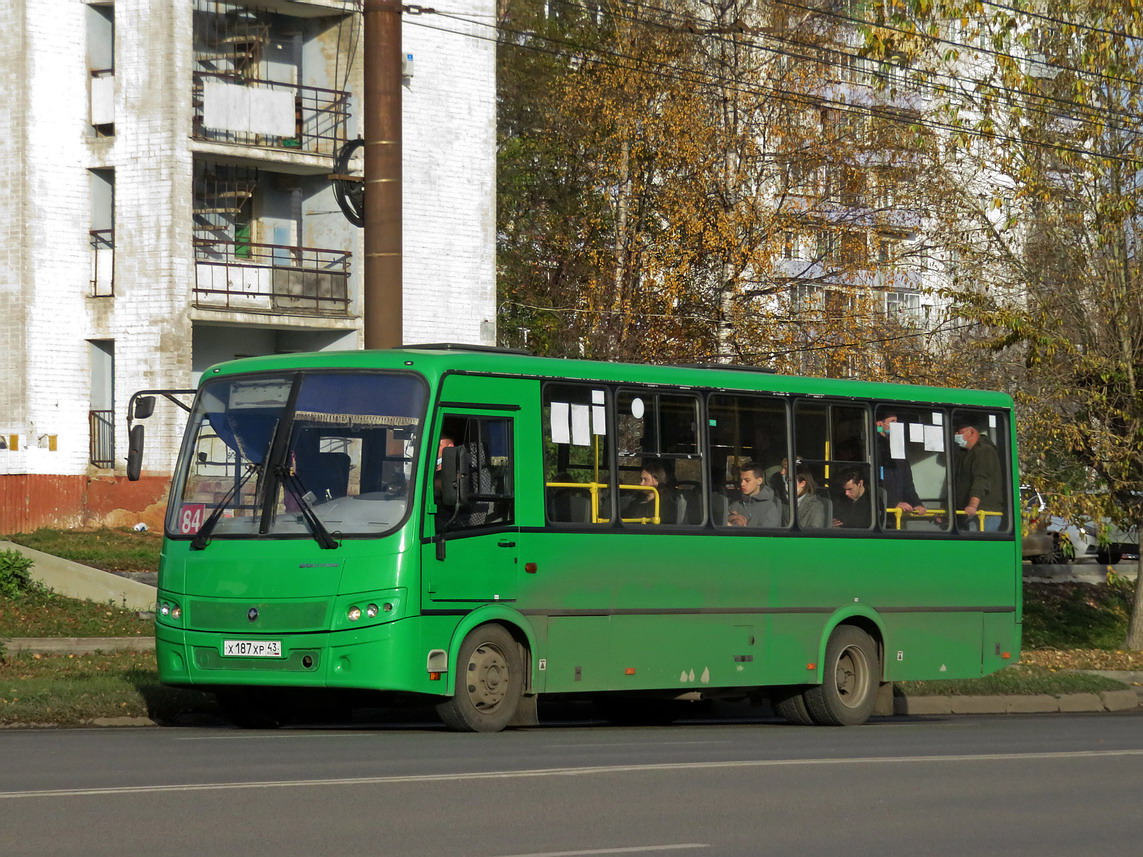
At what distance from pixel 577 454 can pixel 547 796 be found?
5880 millimetres

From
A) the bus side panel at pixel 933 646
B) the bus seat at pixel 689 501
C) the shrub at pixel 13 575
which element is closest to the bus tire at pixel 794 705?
the bus side panel at pixel 933 646

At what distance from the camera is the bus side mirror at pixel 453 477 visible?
47.7 ft

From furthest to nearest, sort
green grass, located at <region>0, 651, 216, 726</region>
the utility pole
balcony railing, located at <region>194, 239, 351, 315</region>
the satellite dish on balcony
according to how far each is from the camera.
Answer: the satellite dish on balcony
balcony railing, located at <region>194, 239, 351, 315</region>
the utility pole
green grass, located at <region>0, 651, 216, 726</region>

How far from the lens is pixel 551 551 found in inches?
607

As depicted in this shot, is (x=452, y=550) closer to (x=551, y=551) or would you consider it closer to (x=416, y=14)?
(x=551, y=551)

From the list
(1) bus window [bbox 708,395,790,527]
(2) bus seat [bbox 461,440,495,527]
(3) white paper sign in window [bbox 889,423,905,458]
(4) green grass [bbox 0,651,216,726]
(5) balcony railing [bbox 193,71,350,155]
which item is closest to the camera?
(2) bus seat [bbox 461,440,495,527]

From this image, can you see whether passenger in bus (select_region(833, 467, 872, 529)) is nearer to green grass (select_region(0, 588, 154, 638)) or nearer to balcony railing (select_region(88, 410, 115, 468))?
green grass (select_region(0, 588, 154, 638))

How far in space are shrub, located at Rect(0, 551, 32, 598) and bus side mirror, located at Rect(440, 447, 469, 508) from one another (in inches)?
430

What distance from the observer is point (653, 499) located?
54.0 feet

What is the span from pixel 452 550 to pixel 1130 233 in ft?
56.9

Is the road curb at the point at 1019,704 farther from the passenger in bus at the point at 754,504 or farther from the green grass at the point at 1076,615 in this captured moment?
the green grass at the point at 1076,615

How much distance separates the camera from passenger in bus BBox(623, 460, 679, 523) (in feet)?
53.4

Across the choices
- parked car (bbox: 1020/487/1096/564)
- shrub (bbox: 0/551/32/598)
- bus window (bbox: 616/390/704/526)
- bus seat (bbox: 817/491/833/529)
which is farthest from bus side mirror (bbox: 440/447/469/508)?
parked car (bbox: 1020/487/1096/564)

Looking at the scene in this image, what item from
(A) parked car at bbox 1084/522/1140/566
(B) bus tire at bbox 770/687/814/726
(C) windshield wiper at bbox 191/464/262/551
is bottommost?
(B) bus tire at bbox 770/687/814/726
